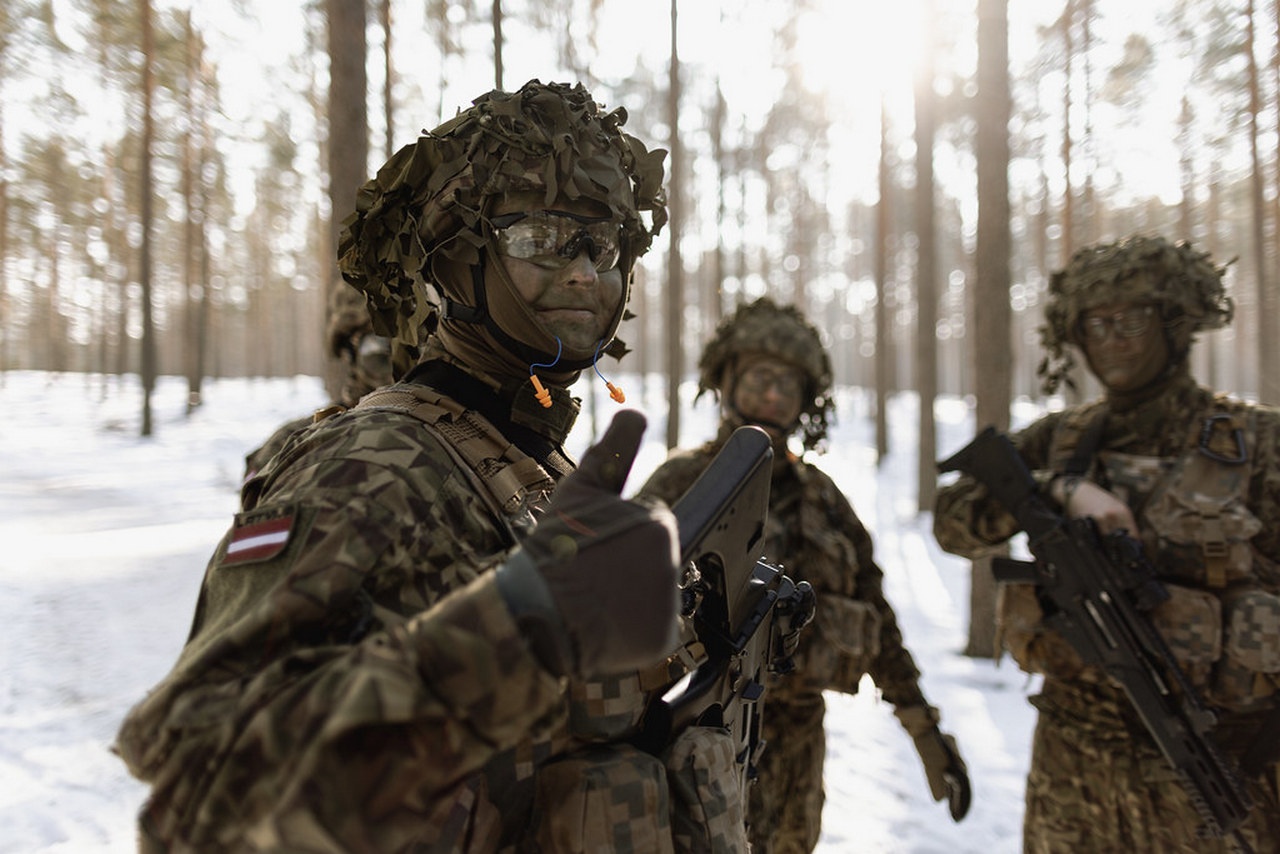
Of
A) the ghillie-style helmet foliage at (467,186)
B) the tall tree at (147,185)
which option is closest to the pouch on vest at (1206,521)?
the ghillie-style helmet foliage at (467,186)

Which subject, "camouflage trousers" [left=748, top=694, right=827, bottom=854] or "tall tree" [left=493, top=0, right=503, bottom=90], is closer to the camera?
"camouflage trousers" [left=748, top=694, right=827, bottom=854]

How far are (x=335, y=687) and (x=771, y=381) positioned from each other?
274 cm

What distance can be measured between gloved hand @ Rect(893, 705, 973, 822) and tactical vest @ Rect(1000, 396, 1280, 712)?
64 cm

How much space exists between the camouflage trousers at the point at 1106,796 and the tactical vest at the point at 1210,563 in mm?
249

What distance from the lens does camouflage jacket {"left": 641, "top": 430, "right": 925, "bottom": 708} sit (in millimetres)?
2914

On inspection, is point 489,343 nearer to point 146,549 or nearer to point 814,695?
point 814,695

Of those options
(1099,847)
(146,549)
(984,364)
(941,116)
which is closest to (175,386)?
(146,549)

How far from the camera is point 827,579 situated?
3068 millimetres

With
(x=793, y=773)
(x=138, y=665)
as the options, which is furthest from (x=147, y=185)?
(x=793, y=773)

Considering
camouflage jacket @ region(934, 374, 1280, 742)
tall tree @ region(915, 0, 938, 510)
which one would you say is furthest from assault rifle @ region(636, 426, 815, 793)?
tall tree @ region(915, 0, 938, 510)

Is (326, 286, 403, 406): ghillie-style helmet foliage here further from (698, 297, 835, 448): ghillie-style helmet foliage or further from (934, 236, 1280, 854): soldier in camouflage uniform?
(934, 236, 1280, 854): soldier in camouflage uniform

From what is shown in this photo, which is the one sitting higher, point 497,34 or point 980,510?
point 497,34

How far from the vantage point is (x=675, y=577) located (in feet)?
3.18

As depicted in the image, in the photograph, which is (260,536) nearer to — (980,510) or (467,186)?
(467,186)
